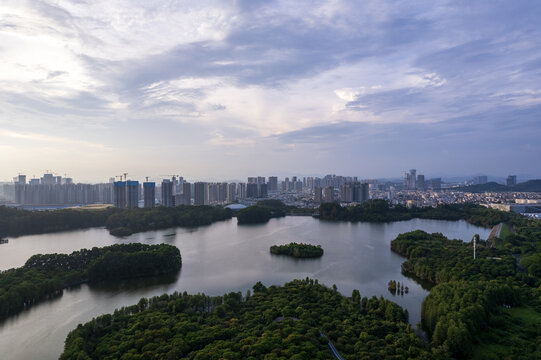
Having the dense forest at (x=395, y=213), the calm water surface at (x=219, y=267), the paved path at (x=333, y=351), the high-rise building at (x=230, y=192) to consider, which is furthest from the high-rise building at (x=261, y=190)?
the paved path at (x=333, y=351)

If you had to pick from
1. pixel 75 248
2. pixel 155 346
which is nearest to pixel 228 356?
pixel 155 346

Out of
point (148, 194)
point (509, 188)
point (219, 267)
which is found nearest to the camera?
point (219, 267)

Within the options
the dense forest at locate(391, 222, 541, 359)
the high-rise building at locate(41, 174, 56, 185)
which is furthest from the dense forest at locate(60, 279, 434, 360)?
the high-rise building at locate(41, 174, 56, 185)

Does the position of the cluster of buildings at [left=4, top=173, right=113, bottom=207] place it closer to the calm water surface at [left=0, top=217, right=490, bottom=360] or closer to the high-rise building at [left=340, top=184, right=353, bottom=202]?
the calm water surface at [left=0, top=217, right=490, bottom=360]

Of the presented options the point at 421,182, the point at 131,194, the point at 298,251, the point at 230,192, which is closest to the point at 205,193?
the point at 230,192

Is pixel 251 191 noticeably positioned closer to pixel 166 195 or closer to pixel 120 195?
pixel 166 195

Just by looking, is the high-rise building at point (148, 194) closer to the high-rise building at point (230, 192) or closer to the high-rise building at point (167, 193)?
the high-rise building at point (167, 193)
